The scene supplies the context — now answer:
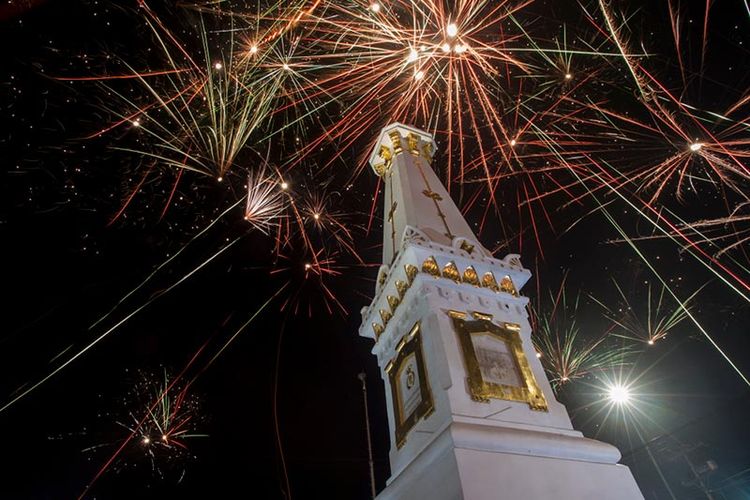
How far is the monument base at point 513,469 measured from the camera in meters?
6.40

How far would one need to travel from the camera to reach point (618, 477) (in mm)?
7293

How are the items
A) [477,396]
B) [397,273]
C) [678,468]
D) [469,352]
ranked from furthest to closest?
[678,468] → [397,273] → [469,352] → [477,396]

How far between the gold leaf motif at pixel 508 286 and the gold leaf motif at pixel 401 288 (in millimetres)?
2323

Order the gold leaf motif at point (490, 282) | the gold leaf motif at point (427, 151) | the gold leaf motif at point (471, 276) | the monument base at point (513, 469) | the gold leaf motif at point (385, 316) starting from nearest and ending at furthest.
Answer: the monument base at point (513, 469)
the gold leaf motif at point (471, 276)
the gold leaf motif at point (490, 282)
the gold leaf motif at point (385, 316)
the gold leaf motif at point (427, 151)

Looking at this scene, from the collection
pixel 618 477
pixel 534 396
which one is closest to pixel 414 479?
pixel 534 396

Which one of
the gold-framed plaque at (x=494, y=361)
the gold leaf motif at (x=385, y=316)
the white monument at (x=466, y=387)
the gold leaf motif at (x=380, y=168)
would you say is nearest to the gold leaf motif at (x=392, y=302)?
the white monument at (x=466, y=387)

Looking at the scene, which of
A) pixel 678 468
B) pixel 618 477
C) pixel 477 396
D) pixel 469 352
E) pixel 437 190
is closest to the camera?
pixel 618 477

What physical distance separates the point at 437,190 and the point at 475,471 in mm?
9763

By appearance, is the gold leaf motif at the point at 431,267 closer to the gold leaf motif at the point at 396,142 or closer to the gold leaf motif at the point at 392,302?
the gold leaf motif at the point at 392,302

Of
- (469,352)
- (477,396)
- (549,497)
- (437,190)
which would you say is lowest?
(549,497)

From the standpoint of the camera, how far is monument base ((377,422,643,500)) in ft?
21.0

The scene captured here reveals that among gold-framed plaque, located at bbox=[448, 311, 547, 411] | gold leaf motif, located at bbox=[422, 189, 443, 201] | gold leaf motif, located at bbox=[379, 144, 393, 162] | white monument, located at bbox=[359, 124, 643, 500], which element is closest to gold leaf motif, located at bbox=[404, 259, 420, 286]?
white monument, located at bbox=[359, 124, 643, 500]

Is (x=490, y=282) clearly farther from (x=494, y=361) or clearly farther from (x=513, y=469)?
(x=513, y=469)

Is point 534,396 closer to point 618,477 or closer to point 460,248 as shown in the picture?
point 618,477
